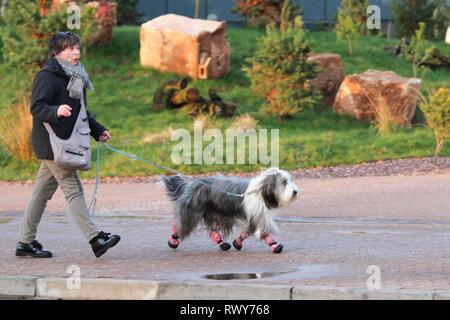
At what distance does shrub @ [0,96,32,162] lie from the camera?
18.5 m

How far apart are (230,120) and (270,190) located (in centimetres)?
1150

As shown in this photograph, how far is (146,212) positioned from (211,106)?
842 cm

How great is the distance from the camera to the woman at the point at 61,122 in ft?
30.1

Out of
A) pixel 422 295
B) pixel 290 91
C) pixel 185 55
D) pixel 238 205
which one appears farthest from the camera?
pixel 185 55

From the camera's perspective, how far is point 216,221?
32.7 feet

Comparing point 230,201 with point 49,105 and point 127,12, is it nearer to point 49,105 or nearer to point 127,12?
point 49,105

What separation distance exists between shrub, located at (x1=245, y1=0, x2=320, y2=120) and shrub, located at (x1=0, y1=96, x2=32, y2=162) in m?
5.07

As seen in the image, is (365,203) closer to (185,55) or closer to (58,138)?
(58,138)

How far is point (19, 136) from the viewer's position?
18.6 m

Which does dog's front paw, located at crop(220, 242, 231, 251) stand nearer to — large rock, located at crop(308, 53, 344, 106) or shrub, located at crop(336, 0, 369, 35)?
large rock, located at crop(308, 53, 344, 106)

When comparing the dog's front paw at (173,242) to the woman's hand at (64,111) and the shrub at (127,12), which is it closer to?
the woman's hand at (64,111)

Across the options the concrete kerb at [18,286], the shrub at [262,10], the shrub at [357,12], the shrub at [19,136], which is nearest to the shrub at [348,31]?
the shrub at [357,12]

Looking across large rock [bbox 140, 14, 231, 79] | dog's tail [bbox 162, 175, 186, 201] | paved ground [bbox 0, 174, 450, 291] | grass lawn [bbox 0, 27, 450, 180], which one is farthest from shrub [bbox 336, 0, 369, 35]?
dog's tail [bbox 162, 175, 186, 201]

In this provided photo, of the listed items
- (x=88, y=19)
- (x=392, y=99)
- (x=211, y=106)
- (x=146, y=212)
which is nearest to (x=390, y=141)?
(x=392, y=99)
